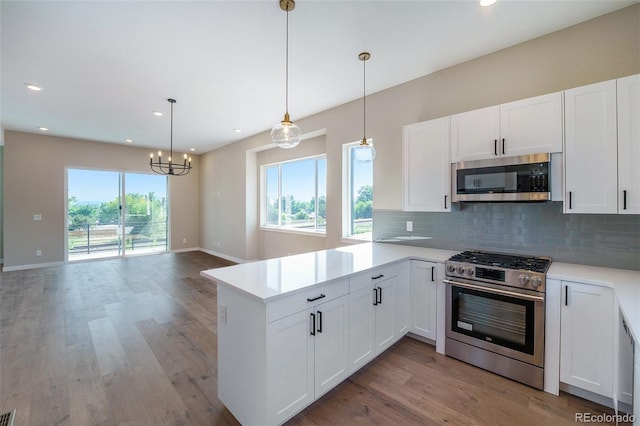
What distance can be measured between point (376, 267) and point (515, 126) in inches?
70.3

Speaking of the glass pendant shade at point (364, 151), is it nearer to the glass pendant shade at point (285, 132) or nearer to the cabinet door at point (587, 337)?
the glass pendant shade at point (285, 132)

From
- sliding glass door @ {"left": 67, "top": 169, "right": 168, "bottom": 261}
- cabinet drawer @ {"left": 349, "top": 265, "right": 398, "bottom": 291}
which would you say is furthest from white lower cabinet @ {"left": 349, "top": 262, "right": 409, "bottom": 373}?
sliding glass door @ {"left": 67, "top": 169, "right": 168, "bottom": 261}

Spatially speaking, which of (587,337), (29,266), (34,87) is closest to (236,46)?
(34,87)

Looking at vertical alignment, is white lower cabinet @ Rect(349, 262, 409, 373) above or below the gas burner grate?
below

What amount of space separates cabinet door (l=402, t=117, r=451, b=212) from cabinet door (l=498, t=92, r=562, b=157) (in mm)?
519

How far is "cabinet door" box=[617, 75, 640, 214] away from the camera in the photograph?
1.94 meters

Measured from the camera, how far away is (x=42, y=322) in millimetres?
3389

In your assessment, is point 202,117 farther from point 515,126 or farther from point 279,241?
point 515,126

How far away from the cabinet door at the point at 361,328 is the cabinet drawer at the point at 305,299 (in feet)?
0.59

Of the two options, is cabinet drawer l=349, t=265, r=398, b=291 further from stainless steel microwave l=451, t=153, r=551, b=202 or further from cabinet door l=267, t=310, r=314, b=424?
stainless steel microwave l=451, t=153, r=551, b=202

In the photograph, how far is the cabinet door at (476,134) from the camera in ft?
8.40

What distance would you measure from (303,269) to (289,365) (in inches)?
27.6

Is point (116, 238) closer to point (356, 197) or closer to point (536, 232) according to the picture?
point (356, 197)

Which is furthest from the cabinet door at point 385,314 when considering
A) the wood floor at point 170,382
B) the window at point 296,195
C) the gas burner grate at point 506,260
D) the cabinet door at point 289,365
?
the window at point 296,195
